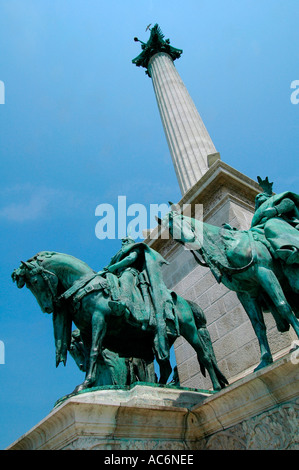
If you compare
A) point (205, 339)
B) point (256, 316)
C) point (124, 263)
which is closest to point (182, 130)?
point (124, 263)

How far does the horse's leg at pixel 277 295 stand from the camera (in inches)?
180

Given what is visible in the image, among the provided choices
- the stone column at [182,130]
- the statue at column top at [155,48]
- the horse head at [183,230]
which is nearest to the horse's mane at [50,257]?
the horse head at [183,230]

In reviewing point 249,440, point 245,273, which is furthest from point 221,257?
point 249,440

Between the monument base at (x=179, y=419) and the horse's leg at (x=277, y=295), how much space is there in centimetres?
97

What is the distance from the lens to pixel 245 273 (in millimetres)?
5055

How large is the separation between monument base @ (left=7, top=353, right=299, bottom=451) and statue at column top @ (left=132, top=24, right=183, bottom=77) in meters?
20.6

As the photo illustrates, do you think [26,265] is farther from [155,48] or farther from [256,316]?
[155,48]

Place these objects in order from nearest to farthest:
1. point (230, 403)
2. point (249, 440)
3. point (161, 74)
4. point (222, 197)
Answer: point (249, 440), point (230, 403), point (222, 197), point (161, 74)

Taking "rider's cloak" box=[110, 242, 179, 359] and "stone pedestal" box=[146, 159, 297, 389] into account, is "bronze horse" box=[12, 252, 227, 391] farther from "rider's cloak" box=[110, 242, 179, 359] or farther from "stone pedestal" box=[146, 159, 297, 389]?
"stone pedestal" box=[146, 159, 297, 389]

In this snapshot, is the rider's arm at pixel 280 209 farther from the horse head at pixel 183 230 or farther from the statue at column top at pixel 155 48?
the statue at column top at pixel 155 48

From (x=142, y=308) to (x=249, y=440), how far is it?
8.05 feet

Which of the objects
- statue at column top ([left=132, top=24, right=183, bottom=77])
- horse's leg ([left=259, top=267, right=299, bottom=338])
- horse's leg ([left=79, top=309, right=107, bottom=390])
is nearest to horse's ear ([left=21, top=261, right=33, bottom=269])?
horse's leg ([left=79, top=309, right=107, bottom=390])

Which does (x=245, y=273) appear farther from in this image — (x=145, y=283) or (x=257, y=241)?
(x=145, y=283)
